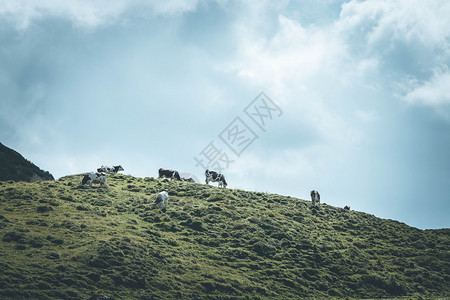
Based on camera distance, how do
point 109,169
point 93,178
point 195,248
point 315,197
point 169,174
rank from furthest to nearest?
point 109,169 → point 169,174 → point 315,197 → point 93,178 → point 195,248

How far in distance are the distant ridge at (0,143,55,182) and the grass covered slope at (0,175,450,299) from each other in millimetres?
29322

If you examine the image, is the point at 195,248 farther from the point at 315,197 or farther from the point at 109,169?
the point at 109,169

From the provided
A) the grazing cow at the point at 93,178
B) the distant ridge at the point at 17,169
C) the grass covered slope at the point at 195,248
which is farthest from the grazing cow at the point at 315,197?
the distant ridge at the point at 17,169

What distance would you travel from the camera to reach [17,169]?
226 feet

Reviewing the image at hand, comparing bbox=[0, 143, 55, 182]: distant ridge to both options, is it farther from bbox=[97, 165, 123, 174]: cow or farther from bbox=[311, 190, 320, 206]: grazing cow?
bbox=[311, 190, 320, 206]: grazing cow

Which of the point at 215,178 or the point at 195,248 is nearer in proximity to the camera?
the point at 195,248

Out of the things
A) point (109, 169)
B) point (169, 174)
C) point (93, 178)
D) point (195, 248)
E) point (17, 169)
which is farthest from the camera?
point (17, 169)

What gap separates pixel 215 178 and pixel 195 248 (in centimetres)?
2107

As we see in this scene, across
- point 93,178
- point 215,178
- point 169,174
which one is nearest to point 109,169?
point 169,174

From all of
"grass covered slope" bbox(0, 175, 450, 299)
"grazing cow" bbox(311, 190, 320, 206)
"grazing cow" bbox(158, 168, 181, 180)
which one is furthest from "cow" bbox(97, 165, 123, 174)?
"grazing cow" bbox(311, 190, 320, 206)

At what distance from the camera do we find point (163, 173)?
48.2 metres

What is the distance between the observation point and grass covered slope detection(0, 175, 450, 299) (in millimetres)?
20562

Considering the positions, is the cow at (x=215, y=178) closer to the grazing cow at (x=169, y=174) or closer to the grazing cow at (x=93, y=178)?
the grazing cow at (x=169, y=174)

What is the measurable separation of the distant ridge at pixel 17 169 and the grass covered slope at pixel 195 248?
96.2 ft
